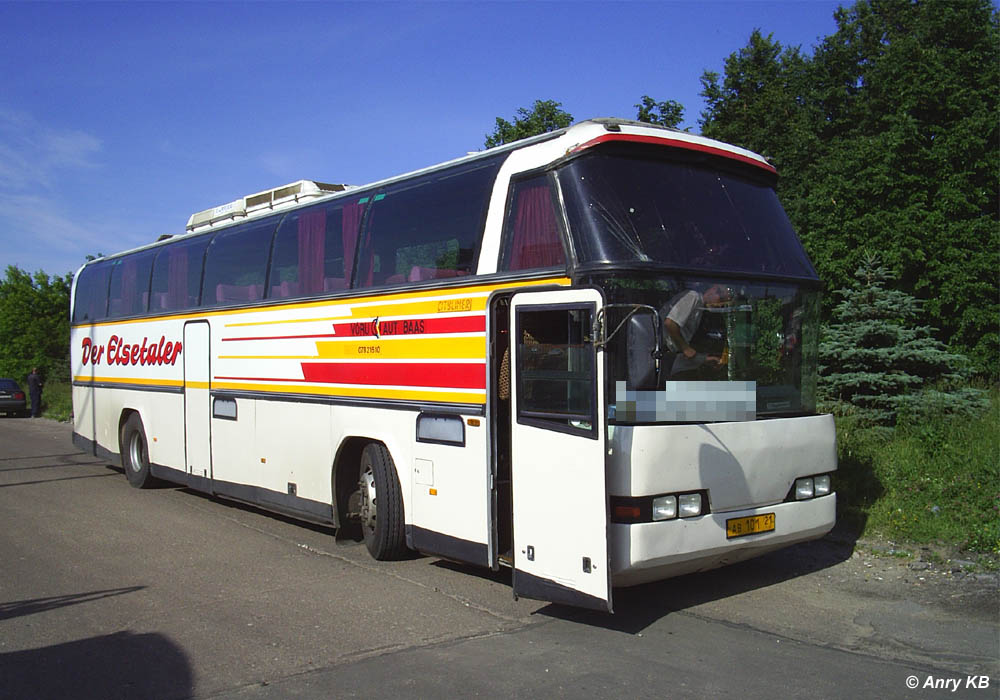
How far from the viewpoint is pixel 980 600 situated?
712 cm

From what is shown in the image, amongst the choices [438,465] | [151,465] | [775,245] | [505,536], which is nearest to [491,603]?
[505,536]

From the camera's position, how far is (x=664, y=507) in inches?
241

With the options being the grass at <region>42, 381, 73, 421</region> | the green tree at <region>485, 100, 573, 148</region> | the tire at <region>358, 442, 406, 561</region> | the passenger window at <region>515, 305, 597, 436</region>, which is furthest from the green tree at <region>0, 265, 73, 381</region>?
the passenger window at <region>515, 305, 597, 436</region>

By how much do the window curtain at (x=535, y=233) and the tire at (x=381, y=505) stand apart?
257 cm

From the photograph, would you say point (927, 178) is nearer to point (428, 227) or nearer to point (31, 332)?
point (428, 227)

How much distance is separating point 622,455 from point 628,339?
0.80 metres

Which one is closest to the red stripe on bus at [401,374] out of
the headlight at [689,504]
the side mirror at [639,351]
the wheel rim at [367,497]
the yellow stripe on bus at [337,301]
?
the yellow stripe on bus at [337,301]

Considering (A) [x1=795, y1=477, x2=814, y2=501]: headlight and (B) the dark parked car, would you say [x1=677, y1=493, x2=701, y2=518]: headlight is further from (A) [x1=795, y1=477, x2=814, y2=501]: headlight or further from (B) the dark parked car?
(B) the dark parked car

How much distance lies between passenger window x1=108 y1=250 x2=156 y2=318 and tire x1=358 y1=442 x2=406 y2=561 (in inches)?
260

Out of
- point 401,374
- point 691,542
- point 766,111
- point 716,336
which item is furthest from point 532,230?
point 766,111

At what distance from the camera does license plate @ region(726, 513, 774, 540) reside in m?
6.46

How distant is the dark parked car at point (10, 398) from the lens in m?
33.1

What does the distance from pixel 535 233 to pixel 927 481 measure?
245 inches

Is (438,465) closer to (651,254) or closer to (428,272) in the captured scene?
(428,272)
